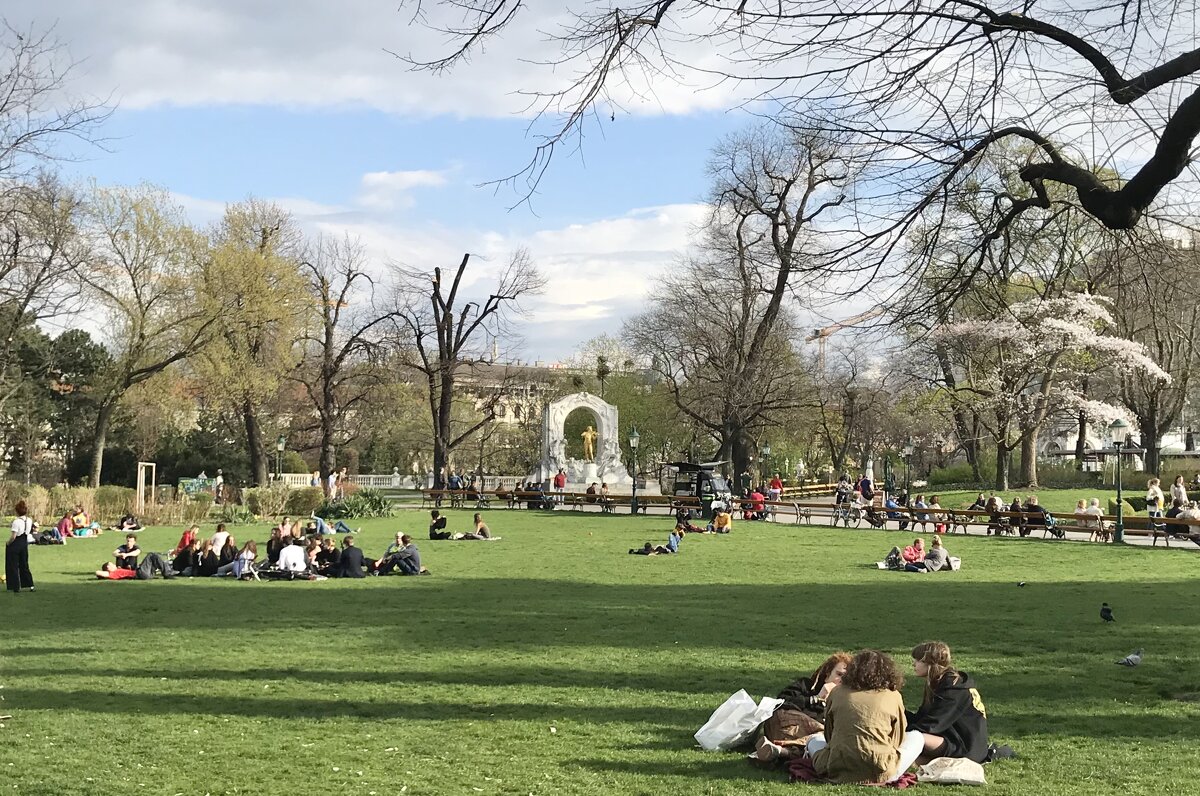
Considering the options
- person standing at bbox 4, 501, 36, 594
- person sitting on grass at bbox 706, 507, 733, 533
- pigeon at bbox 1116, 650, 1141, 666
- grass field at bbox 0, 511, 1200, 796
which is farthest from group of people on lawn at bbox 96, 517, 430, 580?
pigeon at bbox 1116, 650, 1141, 666

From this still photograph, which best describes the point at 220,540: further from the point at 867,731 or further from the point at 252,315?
the point at 252,315

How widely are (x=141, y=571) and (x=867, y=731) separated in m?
16.9

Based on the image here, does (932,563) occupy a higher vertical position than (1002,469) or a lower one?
lower

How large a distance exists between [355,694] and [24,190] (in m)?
14.7

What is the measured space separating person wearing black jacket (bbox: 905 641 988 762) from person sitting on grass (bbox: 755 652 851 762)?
2.07 feet

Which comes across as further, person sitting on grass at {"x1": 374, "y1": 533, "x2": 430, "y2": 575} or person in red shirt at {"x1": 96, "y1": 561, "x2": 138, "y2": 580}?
person sitting on grass at {"x1": 374, "y1": 533, "x2": 430, "y2": 575}

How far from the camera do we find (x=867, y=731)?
6965 mm

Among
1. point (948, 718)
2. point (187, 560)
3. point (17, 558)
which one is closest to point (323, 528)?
point (187, 560)

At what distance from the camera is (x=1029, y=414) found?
47062 mm

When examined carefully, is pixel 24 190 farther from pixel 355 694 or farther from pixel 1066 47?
pixel 1066 47

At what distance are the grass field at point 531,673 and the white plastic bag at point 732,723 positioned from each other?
149 millimetres

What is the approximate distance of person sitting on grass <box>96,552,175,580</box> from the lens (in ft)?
67.7

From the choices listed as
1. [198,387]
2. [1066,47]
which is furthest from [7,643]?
[198,387]

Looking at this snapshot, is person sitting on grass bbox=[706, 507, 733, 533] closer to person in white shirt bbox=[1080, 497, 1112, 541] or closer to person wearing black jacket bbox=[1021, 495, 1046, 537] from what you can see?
person wearing black jacket bbox=[1021, 495, 1046, 537]
